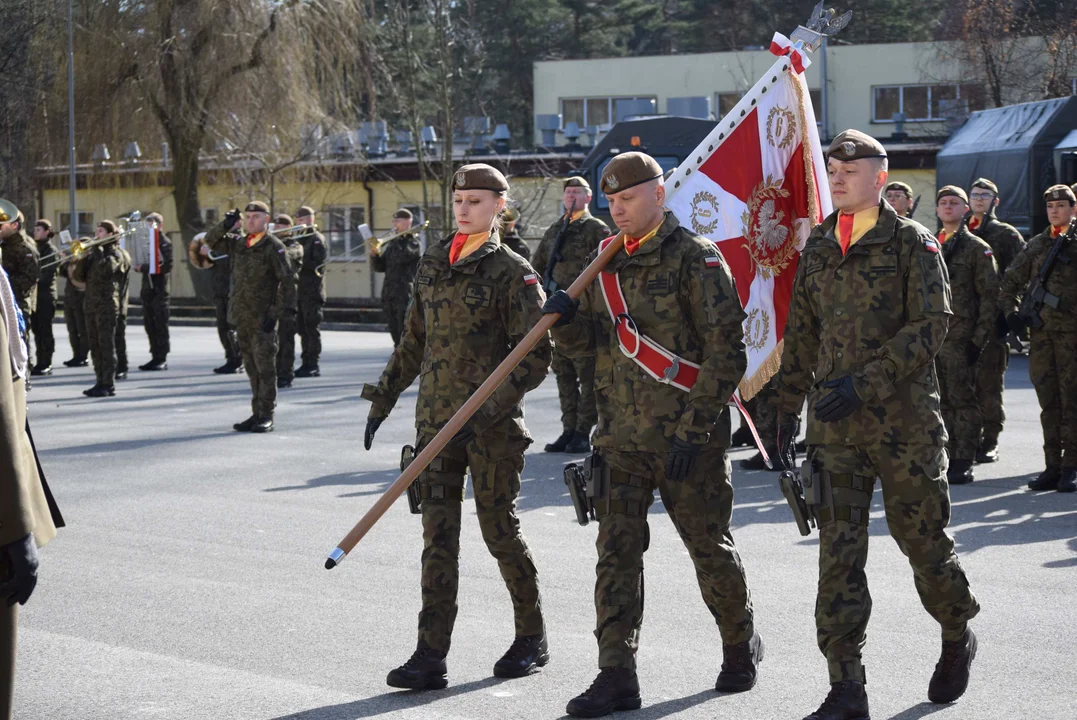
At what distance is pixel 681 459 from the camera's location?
531cm

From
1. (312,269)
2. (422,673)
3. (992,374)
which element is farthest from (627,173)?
(312,269)

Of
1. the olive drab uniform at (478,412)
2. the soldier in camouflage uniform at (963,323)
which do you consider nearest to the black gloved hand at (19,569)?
the olive drab uniform at (478,412)

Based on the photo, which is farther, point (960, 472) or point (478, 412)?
point (960, 472)

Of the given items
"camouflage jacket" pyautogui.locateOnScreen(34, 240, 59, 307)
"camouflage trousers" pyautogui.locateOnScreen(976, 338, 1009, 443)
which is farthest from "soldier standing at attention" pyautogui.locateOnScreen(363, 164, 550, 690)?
"camouflage jacket" pyautogui.locateOnScreen(34, 240, 59, 307)

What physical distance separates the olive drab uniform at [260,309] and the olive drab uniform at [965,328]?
588cm

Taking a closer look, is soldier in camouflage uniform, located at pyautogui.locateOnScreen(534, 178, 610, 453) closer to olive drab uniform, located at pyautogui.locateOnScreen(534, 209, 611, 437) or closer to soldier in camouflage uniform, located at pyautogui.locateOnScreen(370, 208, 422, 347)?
olive drab uniform, located at pyautogui.locateOnScreen(534, 209, 611, 437)

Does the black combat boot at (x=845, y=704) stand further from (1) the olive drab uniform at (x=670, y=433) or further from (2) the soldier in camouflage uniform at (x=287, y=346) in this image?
(2) the soldier in camouflage uniform at (x=287, y=346)

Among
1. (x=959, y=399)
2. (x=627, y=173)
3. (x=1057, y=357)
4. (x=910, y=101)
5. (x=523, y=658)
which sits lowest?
(x=523, y=658)

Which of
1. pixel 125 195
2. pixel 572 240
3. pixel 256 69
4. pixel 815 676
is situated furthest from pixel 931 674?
pixel 125 195

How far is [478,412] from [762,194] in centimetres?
196

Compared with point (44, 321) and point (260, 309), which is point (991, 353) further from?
point (44, 321)

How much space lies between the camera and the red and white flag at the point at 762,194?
667cm

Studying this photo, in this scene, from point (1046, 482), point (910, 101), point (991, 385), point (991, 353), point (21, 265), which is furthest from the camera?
point (910, 101)

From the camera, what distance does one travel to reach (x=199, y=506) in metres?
9.77
